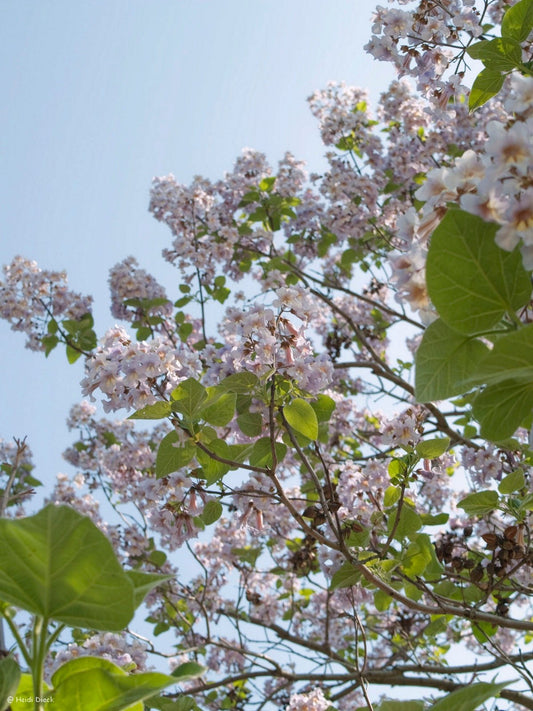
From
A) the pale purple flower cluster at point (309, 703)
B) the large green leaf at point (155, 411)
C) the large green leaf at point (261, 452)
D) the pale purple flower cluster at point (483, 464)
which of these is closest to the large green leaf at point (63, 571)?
the large green leaf at point (155, 411)

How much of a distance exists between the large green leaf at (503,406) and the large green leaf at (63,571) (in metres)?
0.73

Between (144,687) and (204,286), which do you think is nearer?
(144,687)

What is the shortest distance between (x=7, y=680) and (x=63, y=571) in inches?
8.9

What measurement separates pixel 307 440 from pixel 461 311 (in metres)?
1.52

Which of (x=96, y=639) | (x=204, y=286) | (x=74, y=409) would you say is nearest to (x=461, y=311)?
(x=96, y=639)

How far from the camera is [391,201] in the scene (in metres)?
7.04

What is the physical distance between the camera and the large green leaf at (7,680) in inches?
→ 39.2

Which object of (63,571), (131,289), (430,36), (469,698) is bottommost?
(469,698)

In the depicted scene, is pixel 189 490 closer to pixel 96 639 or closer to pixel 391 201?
pixel 96 639

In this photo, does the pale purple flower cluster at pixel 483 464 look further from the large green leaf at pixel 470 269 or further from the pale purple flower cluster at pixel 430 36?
the large green leaf at pixel 470 269

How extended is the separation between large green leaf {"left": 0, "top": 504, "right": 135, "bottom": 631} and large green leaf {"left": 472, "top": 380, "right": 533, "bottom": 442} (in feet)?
2.39

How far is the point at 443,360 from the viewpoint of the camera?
127 centimetres

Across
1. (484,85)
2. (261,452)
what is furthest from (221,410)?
(484,85)

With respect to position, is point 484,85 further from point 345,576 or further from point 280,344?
point 345,576
